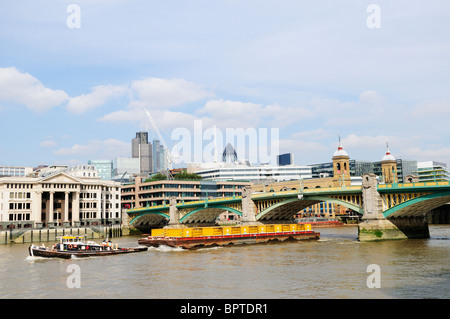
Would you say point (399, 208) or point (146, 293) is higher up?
point (399, 208)

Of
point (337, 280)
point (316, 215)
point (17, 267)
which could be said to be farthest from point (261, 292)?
point (316, 215)

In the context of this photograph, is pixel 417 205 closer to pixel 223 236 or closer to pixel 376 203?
pixel 376 203

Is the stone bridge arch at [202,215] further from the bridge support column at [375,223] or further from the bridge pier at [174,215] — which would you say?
the bridge support column at [375,223]

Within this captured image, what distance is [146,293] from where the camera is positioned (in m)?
37.4

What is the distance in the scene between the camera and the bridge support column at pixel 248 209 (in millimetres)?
104438

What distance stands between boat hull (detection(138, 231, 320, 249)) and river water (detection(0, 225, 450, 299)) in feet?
30.5

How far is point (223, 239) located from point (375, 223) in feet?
84.1

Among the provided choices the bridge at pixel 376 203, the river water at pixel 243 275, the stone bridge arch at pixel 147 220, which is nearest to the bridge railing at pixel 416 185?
the bridge at pixel 376 203

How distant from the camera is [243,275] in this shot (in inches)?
1789

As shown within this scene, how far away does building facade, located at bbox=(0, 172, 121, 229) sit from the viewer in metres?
123

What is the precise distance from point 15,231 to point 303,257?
75815 mm

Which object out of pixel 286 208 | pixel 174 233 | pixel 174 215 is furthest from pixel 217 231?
pixel 174 215

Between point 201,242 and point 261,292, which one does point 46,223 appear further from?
point 261,292

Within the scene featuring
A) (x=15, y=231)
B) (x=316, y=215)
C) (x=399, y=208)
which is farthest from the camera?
(x=316, y=215)
